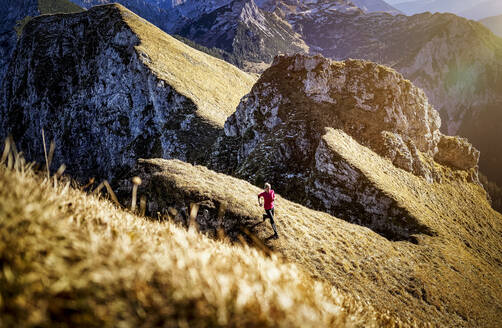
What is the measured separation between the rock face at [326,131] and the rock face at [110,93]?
11.0 m

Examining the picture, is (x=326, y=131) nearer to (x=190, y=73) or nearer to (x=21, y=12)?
(x=190, y=73)

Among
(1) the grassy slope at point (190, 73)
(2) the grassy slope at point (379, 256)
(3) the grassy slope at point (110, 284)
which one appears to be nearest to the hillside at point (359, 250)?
(2) the grassy slope at point (379, 256)

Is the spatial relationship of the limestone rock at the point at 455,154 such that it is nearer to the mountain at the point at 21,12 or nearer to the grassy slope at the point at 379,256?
the grassy slope at the point at 379,256

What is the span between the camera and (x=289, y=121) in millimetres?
25734

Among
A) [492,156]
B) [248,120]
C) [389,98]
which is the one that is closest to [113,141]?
[248,120]

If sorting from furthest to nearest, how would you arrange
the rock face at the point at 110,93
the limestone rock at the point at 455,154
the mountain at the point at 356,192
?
the rock face at the point at 110,93
the limestone rock at the point at 455,154
the mountain at the point at 356,192

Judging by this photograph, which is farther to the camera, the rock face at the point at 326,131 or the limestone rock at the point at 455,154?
the limestone rock at the point at 455,154

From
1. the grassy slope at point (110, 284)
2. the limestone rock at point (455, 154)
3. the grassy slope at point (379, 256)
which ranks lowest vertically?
the grassy slope at point (379, 256)

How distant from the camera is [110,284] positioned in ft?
4.66

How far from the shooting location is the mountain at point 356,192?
1196cm

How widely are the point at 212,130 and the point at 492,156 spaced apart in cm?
21915

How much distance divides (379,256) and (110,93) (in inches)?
2216

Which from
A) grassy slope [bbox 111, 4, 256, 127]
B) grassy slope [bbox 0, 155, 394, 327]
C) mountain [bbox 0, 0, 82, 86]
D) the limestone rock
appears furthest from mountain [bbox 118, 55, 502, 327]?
mountain [bbox 0, 0, 82, 86]

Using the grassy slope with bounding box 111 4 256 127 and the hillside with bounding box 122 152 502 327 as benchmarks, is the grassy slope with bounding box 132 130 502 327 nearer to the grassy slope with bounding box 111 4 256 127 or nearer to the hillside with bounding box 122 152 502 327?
the hillside with bounding box 122 152 502 327
